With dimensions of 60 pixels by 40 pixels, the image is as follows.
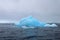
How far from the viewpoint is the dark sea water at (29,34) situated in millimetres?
1231

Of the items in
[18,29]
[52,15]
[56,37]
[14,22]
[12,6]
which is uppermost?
[12,6]

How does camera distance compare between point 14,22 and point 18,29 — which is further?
point 14,22

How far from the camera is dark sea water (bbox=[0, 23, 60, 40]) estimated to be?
123 centimetres

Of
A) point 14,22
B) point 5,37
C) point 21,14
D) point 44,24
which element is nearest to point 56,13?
point 44,24

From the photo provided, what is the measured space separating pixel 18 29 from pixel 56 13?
627mm

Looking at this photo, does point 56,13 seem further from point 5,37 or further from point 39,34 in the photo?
point 5,37

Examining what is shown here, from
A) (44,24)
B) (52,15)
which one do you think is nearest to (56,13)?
(52,15)

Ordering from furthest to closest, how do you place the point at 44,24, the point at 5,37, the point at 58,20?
the point at 58,20, the point at 44,24, the point at 5,37

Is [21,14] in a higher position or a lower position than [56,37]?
higher

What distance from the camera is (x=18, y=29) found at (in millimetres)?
1315

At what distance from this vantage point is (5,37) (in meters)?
1.23

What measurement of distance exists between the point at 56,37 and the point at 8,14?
2.39ft

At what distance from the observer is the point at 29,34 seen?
1254 millimetres

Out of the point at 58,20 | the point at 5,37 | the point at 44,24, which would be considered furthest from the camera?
the point at 58,20
